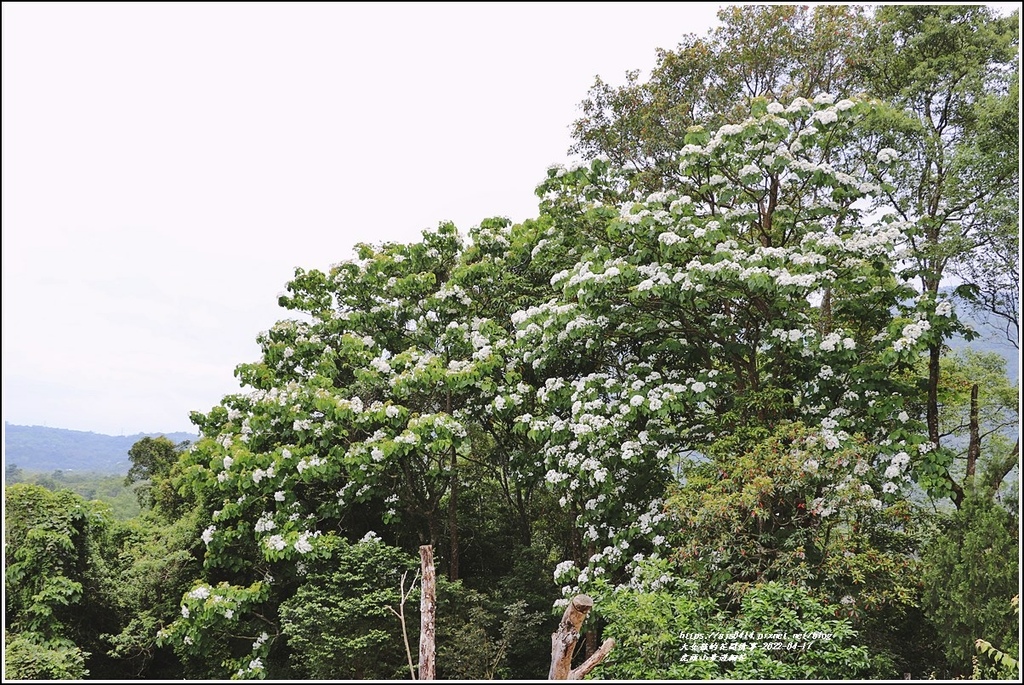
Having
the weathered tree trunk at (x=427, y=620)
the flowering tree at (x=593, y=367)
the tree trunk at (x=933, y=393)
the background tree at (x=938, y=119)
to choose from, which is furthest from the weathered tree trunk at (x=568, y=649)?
the tree trunk at (x=933, y=393)

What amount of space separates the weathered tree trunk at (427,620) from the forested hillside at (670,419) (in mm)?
888

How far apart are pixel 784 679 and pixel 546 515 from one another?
19.7 feet

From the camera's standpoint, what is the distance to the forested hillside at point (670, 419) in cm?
536

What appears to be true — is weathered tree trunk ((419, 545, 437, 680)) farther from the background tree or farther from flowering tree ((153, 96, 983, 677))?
the background tree

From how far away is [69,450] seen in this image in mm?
22375

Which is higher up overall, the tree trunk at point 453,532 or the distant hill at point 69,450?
the distant hill at point 69,450

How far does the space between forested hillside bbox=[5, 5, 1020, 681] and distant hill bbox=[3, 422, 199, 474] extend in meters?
4.87

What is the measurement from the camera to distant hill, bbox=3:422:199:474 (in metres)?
14.5

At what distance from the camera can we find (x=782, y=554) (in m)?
5.21

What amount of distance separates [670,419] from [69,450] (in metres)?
21.8

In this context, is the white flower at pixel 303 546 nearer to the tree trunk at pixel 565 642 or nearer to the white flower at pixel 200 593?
the white flower at pixel 200 593

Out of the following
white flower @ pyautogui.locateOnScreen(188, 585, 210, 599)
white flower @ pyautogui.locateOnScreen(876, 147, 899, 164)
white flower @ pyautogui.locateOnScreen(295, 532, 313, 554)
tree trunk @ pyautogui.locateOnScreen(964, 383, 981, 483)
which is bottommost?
white flower @ pyautogui.locateOnScreen(188, 585, 210, 599)

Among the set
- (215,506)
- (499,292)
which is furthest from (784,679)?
(215,506)

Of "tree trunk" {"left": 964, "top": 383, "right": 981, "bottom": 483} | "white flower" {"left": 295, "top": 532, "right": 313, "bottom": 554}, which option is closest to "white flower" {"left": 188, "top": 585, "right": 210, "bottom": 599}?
"white flower" {"left": 295, "top": 532, "right": 313, "bottom": 554}
